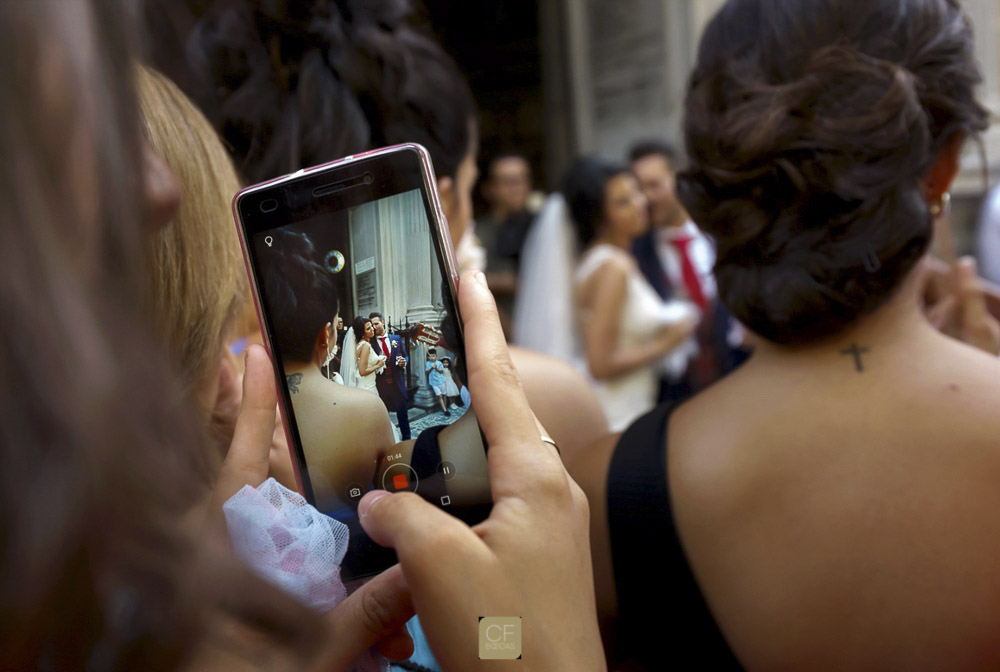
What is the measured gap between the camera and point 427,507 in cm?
60

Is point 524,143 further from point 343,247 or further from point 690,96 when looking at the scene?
point 343,247

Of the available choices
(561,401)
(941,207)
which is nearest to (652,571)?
(561,401)

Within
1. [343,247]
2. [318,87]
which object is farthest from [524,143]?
[343,247]

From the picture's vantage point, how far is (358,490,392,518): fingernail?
63cm

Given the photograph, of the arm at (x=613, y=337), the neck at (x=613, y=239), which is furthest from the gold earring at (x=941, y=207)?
the neck at (x=613, y=239)

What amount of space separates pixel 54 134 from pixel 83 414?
0.47 ft

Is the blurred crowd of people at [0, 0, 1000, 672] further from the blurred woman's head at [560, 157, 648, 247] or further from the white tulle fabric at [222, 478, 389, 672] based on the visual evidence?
the blurred woman's head at [560, 157, 648, 247]

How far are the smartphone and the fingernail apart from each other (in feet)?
0.21

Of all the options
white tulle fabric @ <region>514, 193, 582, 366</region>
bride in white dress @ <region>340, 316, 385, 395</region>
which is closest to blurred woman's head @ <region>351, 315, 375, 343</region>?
bride in white dress @ <region>340, 316, 385, 395</region>

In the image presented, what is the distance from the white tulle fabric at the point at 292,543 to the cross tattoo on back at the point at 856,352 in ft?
2.45

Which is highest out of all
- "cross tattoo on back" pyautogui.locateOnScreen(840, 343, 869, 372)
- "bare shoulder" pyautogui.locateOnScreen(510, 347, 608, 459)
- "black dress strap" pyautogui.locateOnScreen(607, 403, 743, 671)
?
"cross tattoo on back" pyautogui.locateOnScreen(840, 343, 869, 372)

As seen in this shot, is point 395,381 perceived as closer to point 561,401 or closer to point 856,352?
point 561,401

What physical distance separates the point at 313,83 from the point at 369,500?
85 centimetres

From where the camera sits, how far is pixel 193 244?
90 centimetres
